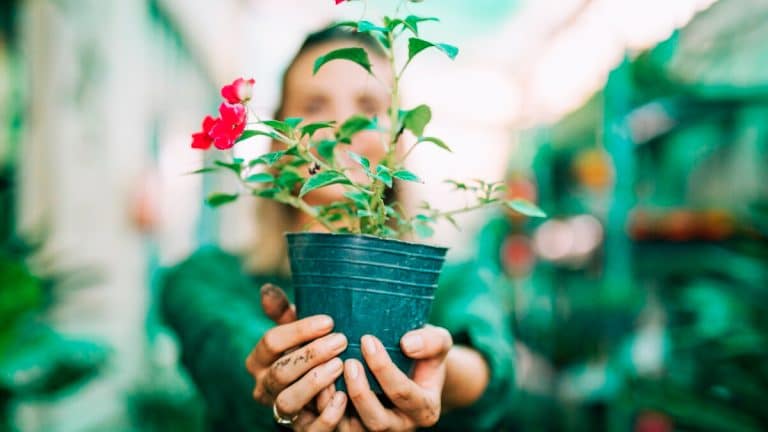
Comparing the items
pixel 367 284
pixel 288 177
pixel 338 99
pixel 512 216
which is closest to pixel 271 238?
pixel 338 99

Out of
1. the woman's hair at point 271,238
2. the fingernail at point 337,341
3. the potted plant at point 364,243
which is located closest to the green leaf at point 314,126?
the potted plant at point 364,243

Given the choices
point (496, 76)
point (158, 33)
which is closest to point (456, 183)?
point (158, 33)

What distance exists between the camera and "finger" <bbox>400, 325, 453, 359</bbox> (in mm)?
736

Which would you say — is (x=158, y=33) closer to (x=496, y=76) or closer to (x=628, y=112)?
(x=628, y=112)

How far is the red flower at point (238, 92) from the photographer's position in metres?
0.68

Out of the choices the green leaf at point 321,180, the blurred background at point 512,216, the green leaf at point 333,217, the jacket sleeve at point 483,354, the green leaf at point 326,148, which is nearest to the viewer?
the green leaf at point 321,180

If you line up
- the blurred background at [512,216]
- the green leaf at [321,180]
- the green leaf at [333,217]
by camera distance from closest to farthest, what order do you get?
the green leaf at [321,180] → the green leaf at [333,217] → the blurred background at [512,216]

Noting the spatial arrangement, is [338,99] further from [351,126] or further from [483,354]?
[483,354]

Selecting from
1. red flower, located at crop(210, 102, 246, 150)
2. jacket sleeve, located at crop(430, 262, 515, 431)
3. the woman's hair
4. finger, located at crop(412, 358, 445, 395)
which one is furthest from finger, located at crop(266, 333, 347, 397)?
the woman's hair

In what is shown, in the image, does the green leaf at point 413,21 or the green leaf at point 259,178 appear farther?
Result: the green leaf at point 259,178

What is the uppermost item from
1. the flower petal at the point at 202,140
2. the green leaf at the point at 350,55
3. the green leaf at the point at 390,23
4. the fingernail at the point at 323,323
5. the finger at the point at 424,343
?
the green leaf at the point at 390,23

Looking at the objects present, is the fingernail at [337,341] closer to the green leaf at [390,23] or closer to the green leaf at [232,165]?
the green leaf at [232,165]

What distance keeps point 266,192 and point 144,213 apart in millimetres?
2594

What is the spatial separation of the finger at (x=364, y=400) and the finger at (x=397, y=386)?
13 mm
